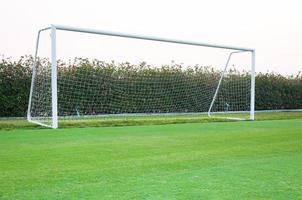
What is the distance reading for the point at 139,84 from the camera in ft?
41.8

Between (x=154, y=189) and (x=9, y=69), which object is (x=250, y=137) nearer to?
(x=154, y=189)

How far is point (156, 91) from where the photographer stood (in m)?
13.0

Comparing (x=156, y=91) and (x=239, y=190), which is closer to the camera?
(x=239, y=190)

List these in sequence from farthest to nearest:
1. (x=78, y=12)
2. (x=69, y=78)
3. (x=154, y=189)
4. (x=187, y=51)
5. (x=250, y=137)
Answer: (x=187, y=51) < (x=78, y=12) < (x=69, y=78) < (x=250, y=137) < (x=154, y=189)

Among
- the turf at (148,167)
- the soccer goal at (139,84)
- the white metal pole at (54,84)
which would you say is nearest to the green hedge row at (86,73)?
the soccer goal at (139,84)

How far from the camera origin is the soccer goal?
34.2 ft

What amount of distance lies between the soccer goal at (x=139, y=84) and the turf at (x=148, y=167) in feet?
9.72

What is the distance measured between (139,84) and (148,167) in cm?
825

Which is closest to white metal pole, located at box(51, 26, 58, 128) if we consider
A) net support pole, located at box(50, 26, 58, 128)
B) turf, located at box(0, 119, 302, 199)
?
net support pole, located at box(50, 26, 58, 128)

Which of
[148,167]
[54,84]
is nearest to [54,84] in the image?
[54,84]

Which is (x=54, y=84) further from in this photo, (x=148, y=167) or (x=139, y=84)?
(x=148, y=167)

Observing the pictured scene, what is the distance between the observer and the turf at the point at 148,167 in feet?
11.5

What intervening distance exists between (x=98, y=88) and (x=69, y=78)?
82 centimetres

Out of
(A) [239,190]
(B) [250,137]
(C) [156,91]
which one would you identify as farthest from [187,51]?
(A) [239,190]
